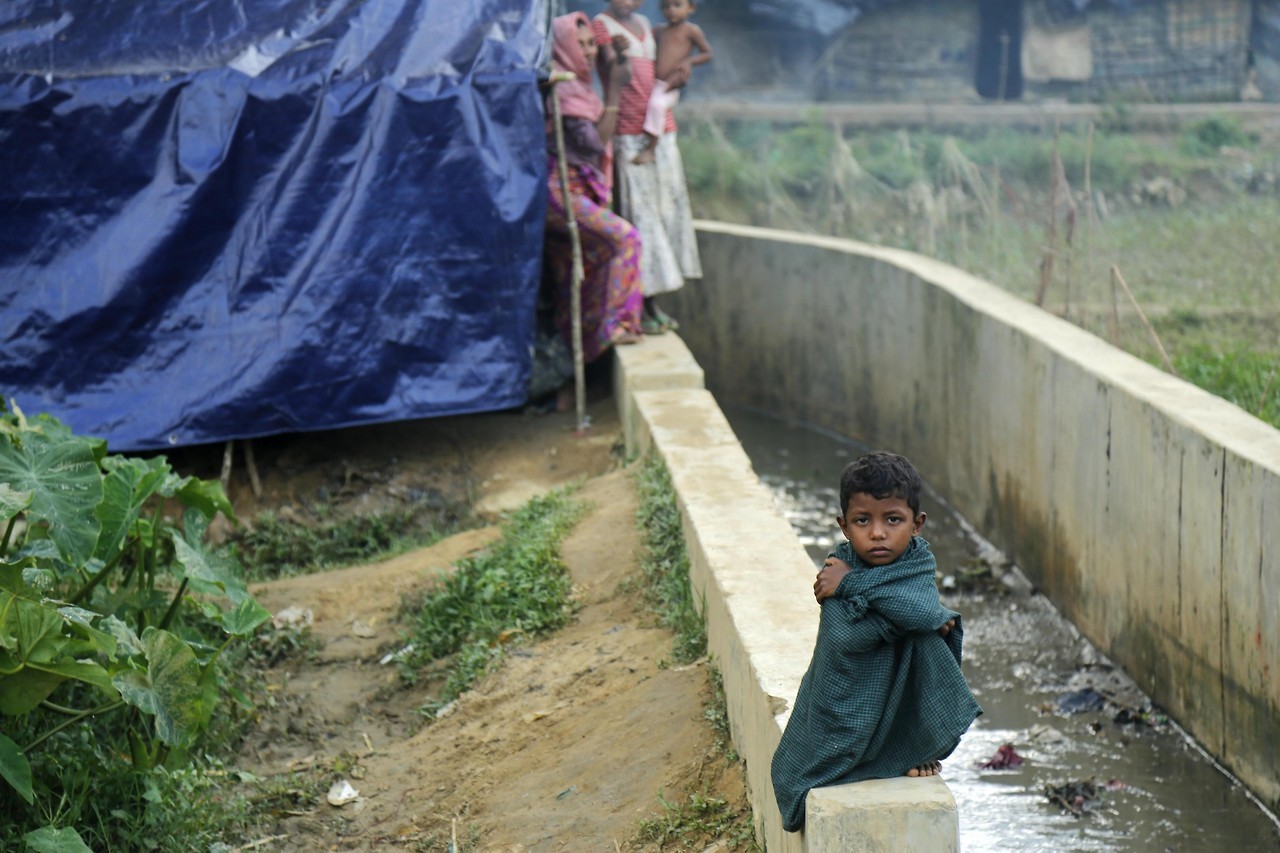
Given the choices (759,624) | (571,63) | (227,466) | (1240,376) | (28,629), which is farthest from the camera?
(571,63)

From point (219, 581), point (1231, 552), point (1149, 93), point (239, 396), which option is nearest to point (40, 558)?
point (219, 581)

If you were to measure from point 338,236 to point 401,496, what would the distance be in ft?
3.97

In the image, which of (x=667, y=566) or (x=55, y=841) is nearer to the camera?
(x=55, y=841)

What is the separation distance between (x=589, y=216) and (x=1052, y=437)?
98.8 inches

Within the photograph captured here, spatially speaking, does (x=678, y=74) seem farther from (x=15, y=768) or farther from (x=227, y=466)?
(x=15, y=768)

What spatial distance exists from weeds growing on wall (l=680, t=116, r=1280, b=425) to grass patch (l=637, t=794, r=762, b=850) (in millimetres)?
3060

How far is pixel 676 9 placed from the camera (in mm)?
7789

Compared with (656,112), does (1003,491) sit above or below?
below

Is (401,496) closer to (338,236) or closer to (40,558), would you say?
(338,236)

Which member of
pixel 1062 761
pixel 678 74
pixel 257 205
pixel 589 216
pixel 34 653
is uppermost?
pixel 678 74

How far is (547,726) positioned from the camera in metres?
4.24

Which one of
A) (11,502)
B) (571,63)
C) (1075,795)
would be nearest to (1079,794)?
(1075,795)

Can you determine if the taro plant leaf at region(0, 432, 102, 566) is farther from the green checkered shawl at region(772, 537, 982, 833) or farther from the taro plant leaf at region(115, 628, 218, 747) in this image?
the green checkered shawl at region(772, 537, 982, 833)

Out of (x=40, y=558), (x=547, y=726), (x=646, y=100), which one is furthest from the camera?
(x=646, y=100)
